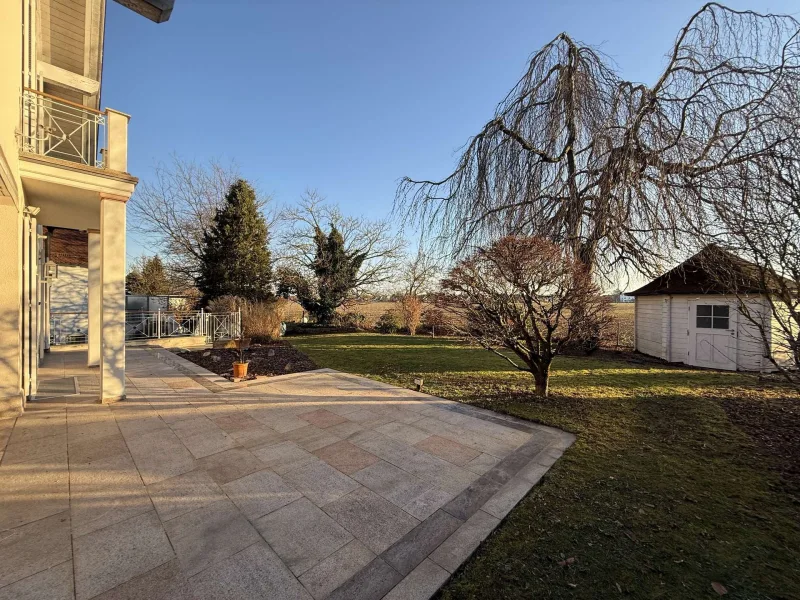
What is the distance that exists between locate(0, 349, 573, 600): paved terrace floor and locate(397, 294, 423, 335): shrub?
1305 cm

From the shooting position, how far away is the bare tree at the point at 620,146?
4551 mm

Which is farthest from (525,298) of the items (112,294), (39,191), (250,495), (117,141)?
(39,191)

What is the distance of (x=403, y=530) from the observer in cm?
233

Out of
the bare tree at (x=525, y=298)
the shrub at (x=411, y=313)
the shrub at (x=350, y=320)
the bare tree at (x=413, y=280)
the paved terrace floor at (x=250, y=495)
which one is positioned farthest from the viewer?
the bare tree at (x=413, y=280)

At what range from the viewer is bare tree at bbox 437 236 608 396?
488 centimetres

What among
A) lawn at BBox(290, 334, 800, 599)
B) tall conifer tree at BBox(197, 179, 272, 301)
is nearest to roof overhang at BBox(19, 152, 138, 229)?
lawn at BBox(290, 334, 800, 599)

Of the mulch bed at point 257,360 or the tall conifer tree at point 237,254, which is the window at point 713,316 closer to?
the mulch bed at point 257,360

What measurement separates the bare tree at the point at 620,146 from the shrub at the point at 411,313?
1085 centimetres

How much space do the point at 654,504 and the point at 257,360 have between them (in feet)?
29.8

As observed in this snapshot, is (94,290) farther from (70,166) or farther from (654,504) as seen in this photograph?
(654,504)

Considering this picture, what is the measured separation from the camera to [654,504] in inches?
105

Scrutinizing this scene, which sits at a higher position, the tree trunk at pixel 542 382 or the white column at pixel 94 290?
the white column at pixel 94 290

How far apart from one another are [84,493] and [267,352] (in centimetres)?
828

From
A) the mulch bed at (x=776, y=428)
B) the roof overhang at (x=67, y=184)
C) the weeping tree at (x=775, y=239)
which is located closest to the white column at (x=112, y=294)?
the roof overhang at (x=67, y=184)
